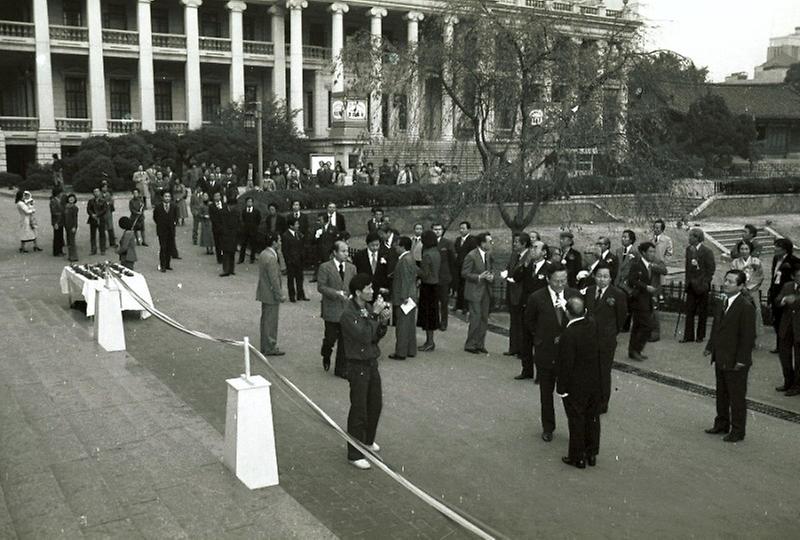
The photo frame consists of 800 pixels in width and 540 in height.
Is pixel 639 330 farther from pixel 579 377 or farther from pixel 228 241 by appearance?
pixel 228 241

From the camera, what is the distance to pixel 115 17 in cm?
4891

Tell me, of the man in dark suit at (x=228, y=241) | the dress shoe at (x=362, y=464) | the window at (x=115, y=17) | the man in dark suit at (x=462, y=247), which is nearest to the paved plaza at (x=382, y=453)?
the dress shoe at (x=362, y=464)

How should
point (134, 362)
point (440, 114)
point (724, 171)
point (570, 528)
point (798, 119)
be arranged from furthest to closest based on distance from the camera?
point (798, 119), point (724, 171), point (440, 114), point (134, 362), point (570, 528)

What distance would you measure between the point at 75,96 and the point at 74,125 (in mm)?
2933

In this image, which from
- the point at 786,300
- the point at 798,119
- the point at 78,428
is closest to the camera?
the point at 78,428

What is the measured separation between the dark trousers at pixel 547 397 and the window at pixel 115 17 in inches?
1830

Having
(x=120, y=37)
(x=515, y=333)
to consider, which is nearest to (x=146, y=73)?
(x=120, y=37)

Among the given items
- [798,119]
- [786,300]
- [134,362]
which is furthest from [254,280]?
[798,119]

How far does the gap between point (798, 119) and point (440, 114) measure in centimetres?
4642

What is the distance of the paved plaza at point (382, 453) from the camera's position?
6.77 metres

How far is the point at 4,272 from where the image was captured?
19.3 m

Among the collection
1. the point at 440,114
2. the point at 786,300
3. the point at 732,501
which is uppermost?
the point at 440,114

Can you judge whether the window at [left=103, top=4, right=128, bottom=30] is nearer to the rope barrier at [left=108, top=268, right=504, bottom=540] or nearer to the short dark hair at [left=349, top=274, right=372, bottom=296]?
the rope barrier at [left=108, top=268, right=504, bottom=540]

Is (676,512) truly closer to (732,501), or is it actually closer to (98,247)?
(732,501)
